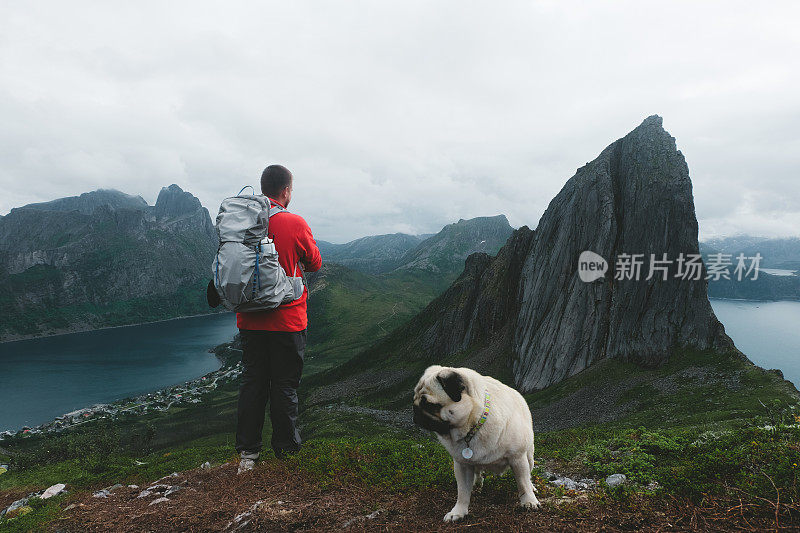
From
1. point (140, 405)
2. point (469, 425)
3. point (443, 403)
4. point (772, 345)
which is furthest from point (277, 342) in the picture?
point (772, 345)

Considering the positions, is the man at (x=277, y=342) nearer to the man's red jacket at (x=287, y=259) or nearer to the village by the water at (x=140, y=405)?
the man's red jacket at (x=287, y=259)

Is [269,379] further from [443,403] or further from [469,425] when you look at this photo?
[469,425]

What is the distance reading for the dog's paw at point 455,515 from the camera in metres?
5.56

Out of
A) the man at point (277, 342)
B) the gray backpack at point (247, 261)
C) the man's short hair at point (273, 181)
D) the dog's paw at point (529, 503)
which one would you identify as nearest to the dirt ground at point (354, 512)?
the dog's paw at point (529, 503)

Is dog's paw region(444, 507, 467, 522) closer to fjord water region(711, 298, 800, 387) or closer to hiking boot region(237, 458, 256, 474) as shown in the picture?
hiking boot region(237, 458, 256, 474)

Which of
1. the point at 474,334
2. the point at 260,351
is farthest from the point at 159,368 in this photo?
the point at 260,351

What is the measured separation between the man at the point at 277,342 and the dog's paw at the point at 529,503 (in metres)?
4.89

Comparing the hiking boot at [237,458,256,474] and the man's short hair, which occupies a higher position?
the man's short hair

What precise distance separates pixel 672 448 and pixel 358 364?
123m

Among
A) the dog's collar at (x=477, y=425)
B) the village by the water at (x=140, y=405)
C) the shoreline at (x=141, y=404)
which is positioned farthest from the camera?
the shoreline at (x=141, y=404)

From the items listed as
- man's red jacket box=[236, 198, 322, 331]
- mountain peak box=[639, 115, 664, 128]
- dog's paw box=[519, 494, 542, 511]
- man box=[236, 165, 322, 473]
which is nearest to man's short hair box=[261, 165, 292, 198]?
man box=[236, 165, 322, 473]

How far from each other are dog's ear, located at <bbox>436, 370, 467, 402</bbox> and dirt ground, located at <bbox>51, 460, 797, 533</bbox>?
1.95 m

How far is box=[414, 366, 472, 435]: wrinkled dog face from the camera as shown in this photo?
17.2 feet

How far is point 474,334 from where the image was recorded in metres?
96.5
